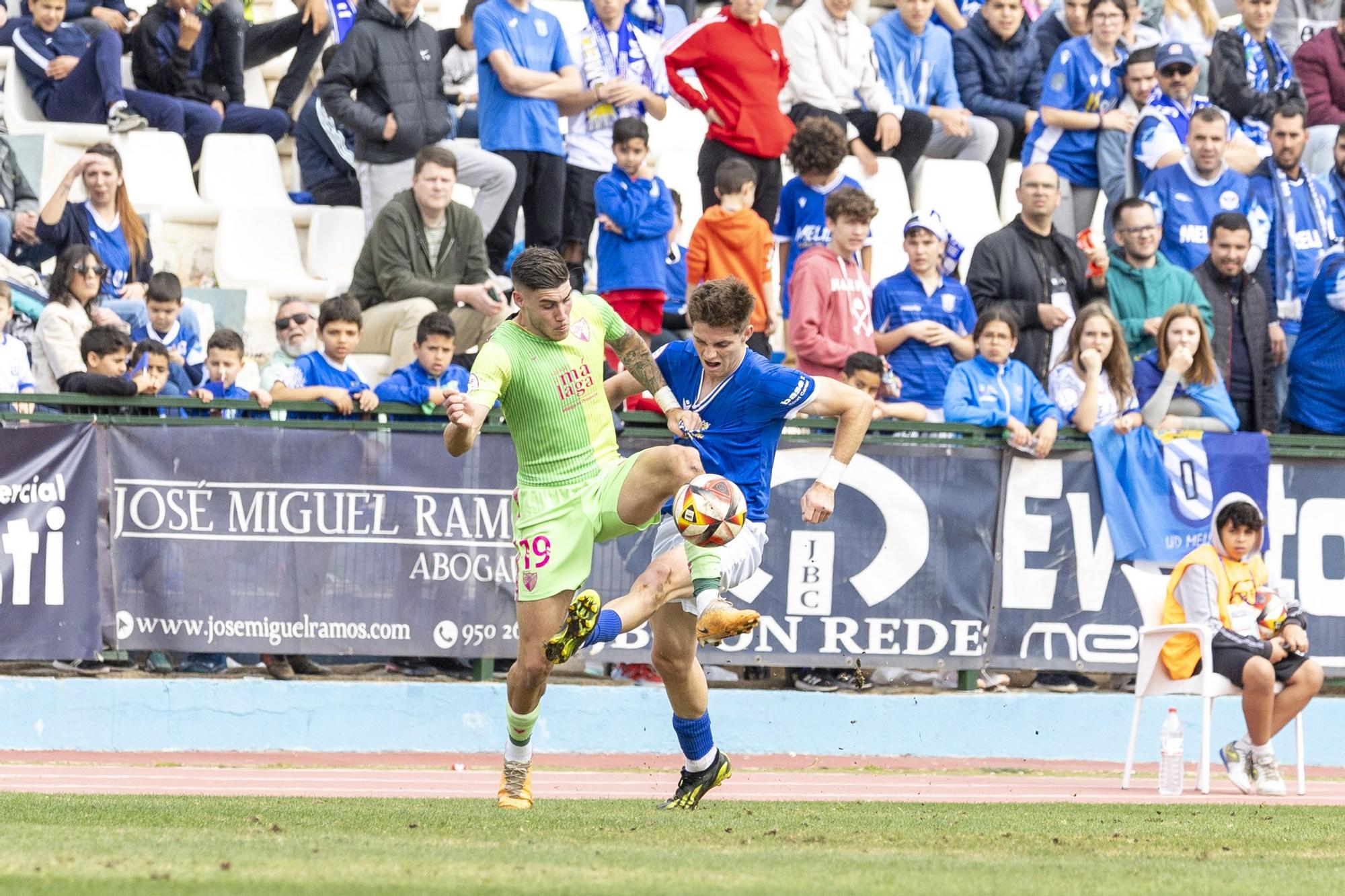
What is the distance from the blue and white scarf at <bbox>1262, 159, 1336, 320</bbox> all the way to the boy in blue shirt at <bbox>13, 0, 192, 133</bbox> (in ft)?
30.2

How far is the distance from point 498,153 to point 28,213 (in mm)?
3494

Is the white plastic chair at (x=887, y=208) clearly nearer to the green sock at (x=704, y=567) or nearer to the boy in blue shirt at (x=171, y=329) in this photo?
the boy in blue shirt at (x=171, y=329)

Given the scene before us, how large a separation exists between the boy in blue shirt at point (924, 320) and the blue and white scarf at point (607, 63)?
9.10 ft

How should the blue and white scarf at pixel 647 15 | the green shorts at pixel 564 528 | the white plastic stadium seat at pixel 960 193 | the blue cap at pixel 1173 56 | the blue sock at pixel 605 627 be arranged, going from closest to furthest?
the blue sock at pixel 605 627, the green shorts at pixel 564 528, the blue cap at pixel 1173 56, the blue and white scarf at pixel 647 15, the white plastic stadium seat at pixel 960 193

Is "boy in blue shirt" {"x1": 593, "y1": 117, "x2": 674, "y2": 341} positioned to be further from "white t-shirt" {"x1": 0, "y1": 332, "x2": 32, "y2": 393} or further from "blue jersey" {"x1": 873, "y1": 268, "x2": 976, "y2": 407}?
"white t-shirt" {"x1": 0, "y1": 332, "x2": 32, "y2": 393}

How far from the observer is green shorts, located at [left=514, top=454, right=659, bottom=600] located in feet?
28.6

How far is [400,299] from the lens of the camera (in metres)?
13.5

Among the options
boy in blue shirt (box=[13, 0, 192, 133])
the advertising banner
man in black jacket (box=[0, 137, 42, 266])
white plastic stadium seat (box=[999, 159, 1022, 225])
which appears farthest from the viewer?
white plastic stadium seat (box=[999, 159, 1022, 225])

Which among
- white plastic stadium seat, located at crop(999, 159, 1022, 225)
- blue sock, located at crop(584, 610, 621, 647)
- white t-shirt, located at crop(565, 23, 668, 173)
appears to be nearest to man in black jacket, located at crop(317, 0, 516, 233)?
white t-shirt, located at crop(565, 23, 668, 173)

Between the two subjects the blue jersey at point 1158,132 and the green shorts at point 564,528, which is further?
the blue jersey at point 1158,132

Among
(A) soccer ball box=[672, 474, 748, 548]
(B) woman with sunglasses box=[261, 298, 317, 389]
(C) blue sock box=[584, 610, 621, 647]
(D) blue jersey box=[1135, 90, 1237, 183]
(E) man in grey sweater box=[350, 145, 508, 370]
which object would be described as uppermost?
(D) blue jersey box=[1135, 90, 1237, 183]

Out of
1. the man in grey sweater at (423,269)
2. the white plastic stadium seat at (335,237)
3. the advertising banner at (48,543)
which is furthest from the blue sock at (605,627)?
the white plastic stadium seat at (335,237)

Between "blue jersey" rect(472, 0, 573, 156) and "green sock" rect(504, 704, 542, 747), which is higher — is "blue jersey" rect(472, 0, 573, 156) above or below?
above

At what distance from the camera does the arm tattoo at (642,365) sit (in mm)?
8867
